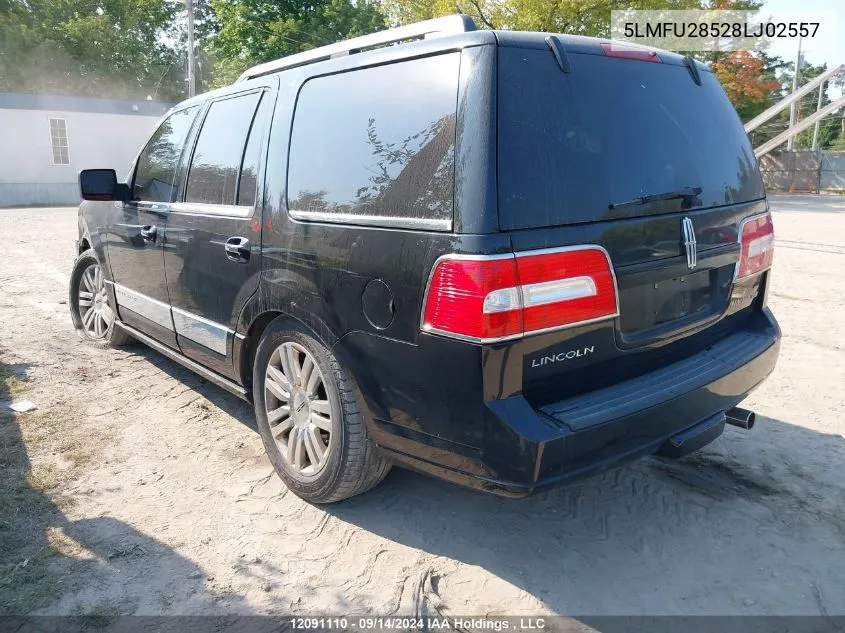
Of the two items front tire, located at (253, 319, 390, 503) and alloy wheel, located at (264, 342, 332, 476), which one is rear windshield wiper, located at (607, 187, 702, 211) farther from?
alloy wheel, located at (264, 342, 332, 476)

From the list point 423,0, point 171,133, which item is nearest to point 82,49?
point 423,0

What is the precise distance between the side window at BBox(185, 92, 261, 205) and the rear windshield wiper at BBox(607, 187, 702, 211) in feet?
6.50

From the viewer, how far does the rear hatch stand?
231 centimetres

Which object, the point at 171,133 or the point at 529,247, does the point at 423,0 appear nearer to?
the point at 171,133

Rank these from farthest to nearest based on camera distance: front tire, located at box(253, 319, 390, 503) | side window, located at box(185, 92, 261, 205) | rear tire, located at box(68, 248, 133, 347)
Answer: rear tire, located at box(68, 248, 133, 347), side window, located at box(185, 92, 261, 205), front tire, located at box(253, 319, 390, 503)

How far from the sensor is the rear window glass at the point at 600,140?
229 centimetres

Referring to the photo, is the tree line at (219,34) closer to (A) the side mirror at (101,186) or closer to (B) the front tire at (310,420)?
(A) the side mirror at (101,186)

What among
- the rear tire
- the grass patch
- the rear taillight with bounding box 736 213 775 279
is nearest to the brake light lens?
the rear taillight with bounding box 736 213 775 279

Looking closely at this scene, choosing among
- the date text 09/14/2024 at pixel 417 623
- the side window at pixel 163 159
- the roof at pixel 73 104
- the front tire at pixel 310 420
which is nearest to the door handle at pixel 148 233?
the side window at pixel 163 159

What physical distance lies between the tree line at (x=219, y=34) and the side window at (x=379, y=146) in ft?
61.7

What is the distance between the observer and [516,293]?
2.21m

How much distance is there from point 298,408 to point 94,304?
10.9 ft

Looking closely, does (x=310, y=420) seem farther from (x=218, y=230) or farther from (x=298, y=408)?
(x=218, y=230)

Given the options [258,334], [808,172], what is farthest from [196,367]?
[808,172]
